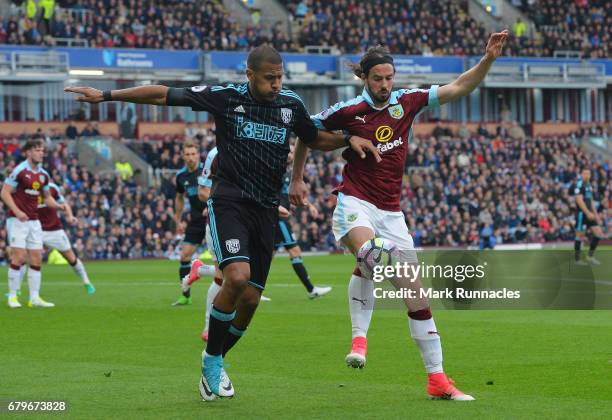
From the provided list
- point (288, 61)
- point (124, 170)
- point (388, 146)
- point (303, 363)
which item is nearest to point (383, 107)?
point (388, 146)

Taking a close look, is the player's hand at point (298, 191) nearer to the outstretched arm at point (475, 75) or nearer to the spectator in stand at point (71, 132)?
the outstretched arm at point (475, 75)

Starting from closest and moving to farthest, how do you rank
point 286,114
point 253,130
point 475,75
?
point 253,130 → point 286,114 → point 475,75

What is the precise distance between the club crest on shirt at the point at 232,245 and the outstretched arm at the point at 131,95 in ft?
3.71

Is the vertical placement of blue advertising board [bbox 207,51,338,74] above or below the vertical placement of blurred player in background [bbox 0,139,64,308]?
above

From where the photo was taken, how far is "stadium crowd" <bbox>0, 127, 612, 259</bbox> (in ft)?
126

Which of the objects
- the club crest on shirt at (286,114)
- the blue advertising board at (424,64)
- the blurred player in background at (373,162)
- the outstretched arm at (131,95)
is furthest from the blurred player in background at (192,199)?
the blue advertising board at (424,64)

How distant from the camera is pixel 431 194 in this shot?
45000 millimetres

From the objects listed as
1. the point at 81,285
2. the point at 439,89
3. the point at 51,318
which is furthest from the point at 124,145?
the point at 439,89

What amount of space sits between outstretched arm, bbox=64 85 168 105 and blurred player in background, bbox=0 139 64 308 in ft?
32.3

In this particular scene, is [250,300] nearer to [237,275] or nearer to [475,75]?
[237,275]

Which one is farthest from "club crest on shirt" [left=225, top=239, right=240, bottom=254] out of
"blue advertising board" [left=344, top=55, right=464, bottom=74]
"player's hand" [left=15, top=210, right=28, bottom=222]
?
"blue advertising board" [left=344, top=55, right=464, bottom=74]

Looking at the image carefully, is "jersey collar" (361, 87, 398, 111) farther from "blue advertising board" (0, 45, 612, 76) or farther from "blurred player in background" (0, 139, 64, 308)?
"blue advertising board" (0, 45, 612, 76)

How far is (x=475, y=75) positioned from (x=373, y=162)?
106 cm

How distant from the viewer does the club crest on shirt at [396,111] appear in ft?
30.0
